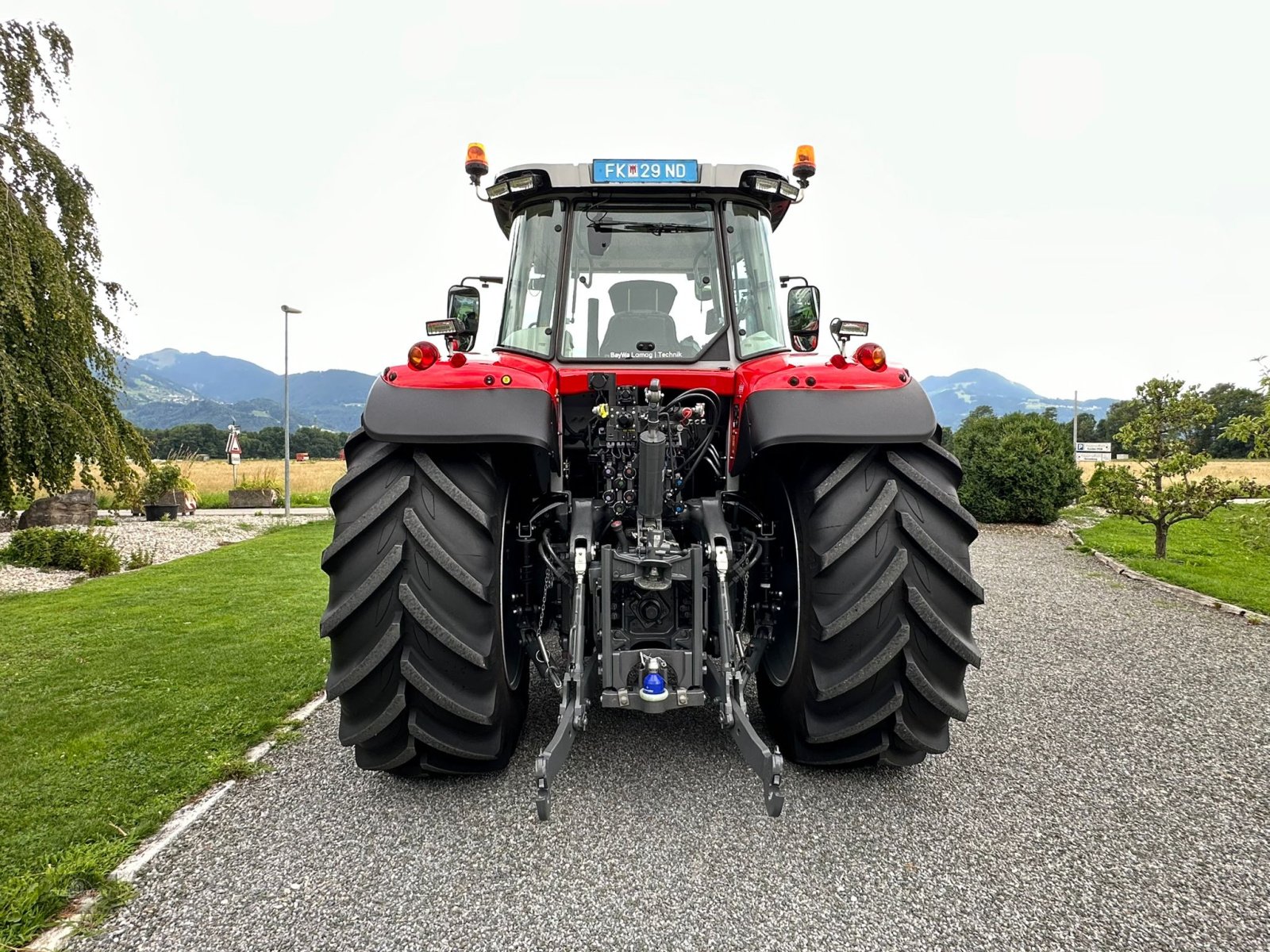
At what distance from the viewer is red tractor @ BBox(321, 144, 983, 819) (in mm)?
2602

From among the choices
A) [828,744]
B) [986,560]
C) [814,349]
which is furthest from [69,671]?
[986,560]

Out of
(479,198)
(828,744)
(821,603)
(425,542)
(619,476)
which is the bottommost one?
(828,744)

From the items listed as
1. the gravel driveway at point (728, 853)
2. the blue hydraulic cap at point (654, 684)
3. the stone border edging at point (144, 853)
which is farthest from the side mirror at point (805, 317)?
the stone border edging at point (144, 853)

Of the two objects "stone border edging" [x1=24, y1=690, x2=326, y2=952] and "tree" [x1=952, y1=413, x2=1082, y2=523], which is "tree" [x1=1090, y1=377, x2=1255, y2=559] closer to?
"tree" [x1=952, y1=413, x2=1082, y2=523]

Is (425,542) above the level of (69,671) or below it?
above

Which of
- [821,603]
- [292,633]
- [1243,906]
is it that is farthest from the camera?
[292,633]

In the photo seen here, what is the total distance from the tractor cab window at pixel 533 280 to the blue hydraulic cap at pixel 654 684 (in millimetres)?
1568

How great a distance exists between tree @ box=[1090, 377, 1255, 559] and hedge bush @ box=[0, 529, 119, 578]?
47.9ft

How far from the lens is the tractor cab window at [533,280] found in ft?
11.1

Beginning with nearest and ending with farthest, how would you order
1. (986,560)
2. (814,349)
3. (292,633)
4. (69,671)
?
(814,349)
(69,671)
(292,633)
(986,560)

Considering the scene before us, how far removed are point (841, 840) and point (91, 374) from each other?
8.63 m

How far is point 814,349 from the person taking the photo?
12.5 feet

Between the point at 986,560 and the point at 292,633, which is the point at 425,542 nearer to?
the point at 292,633

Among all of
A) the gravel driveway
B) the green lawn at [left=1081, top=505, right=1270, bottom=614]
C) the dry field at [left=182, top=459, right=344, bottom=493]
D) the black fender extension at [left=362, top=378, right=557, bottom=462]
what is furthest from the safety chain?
the dry field at [left=182, top=459, right=344, bottom=493]
